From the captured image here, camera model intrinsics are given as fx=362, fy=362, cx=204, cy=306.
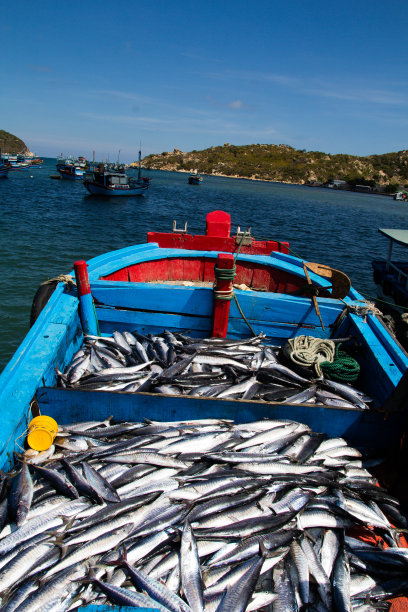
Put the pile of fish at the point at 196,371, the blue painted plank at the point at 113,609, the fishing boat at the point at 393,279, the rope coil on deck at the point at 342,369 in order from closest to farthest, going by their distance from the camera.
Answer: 1. the blue painted plank at the point at 113,609
2. the pile of fish at the point at 196,371
3. the rope coil on deck at the point at 342,369
4. the fishing boat at the point at 393,279

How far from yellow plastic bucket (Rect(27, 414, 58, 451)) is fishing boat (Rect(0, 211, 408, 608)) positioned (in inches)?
3.8

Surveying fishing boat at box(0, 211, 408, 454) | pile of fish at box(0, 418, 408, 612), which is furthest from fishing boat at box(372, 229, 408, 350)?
pile of fish at box(0, 418, 408, 612)

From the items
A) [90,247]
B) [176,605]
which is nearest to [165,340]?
[176,605]

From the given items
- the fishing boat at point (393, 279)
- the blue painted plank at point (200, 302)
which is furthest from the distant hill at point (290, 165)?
the blue painted plank at point (200, 302)

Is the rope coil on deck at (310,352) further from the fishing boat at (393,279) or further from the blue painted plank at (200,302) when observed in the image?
the fishing boat at (393,279)

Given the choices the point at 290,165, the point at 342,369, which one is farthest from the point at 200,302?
the point at 290,165

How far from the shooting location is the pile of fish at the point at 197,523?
98.0 inches

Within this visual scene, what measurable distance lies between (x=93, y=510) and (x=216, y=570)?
1.09 metres

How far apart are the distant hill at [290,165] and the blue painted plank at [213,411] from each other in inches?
5564

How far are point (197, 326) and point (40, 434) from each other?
3025 millimetres

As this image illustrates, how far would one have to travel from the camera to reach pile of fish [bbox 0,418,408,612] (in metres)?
2.49

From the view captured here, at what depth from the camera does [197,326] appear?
19.6ft

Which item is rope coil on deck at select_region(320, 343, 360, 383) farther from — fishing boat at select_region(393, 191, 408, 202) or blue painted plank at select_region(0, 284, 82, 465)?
fishing boat at select_region(393, 191, 408, 202)

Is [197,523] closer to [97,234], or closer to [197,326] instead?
[197,326]
